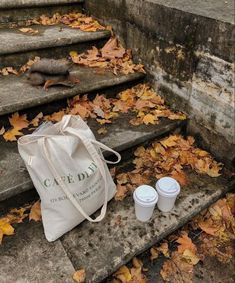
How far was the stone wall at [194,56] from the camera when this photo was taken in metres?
2.21

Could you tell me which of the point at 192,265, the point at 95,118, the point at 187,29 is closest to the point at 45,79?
the point at 95,118

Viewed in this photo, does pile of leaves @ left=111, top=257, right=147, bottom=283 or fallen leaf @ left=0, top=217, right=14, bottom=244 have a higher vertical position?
fallen leaf @ left=0, top=217, right=14, bottom=244

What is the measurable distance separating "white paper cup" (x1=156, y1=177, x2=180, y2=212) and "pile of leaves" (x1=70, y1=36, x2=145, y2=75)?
4.61 ft

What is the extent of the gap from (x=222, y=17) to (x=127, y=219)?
1.65 meters

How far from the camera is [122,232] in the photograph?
6.84ft

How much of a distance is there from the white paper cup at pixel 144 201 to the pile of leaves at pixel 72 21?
218cm

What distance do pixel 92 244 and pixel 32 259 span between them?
0.40 meters

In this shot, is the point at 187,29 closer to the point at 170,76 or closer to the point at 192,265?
the point at 170,76

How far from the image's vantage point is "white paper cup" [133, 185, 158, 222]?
2.00 meters

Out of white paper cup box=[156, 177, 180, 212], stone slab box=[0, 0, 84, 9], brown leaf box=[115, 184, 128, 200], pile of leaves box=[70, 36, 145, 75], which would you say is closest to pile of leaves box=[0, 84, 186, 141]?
pile of leaves box=[70, 36, 145, 75]

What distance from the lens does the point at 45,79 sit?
2.76 meters

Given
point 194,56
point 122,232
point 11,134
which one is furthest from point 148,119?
point 11,134

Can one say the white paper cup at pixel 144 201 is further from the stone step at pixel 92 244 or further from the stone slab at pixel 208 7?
the stone slab at pixel 208 7

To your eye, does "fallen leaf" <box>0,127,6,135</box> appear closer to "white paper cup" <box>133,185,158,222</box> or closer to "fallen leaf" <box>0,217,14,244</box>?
"fallen leaf" <box>0,217,14,244</box>
